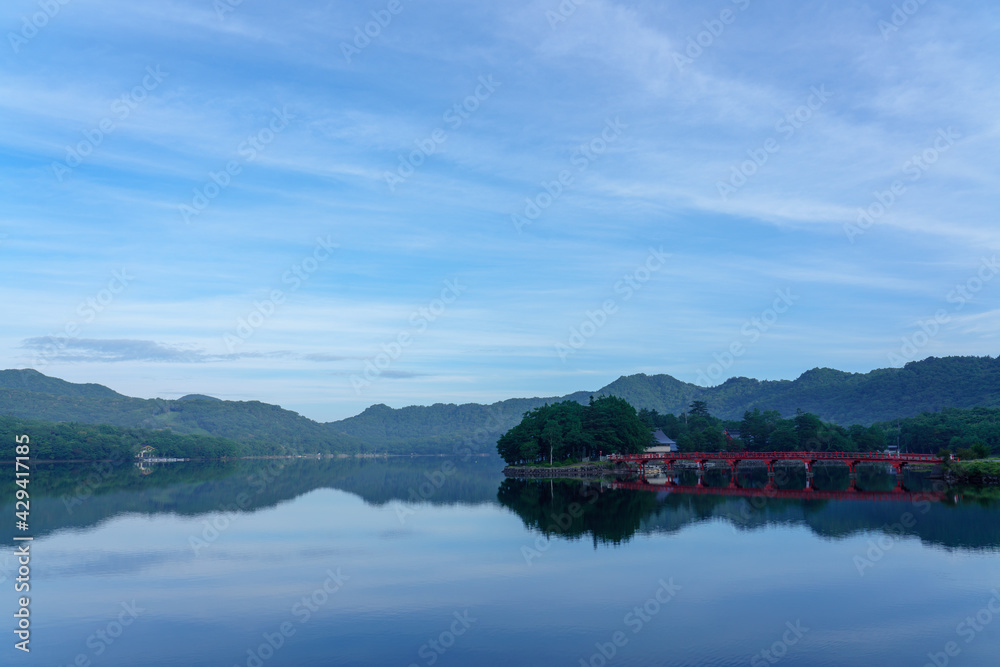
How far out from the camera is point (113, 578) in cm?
3969

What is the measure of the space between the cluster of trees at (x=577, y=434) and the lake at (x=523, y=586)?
56.1 metres

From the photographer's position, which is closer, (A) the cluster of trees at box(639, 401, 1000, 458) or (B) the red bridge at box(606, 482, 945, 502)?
(B) the red bridge at box(606, 482, 945, 502)

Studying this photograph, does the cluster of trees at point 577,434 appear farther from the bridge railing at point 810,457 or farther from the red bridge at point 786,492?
the red bridge at point 786,492

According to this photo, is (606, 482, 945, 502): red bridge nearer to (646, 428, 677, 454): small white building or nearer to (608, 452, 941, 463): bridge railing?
(608, 452, 941, 463): bridge railing

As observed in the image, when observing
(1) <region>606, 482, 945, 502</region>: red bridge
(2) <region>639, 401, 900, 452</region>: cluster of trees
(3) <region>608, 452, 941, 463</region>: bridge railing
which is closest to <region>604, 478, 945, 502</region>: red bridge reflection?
(1) <region>606, 482, 945, 502</region>: red bridge

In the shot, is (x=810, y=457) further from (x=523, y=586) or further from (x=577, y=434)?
(x=523, y=586)

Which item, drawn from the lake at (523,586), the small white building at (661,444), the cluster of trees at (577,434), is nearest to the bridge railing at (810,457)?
the cluster of trees at (577,434)

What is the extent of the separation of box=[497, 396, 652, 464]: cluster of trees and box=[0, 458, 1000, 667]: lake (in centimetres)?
5614

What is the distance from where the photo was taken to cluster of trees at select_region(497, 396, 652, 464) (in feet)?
417

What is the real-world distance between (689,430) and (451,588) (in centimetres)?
15850

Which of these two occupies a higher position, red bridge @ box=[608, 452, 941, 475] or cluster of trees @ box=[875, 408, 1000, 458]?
cluster of trees @ box=[875, 408, 1000, 458]

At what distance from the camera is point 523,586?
3750 centimetres

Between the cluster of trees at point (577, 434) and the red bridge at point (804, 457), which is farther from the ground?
the cluster of trees at point (577, 434)

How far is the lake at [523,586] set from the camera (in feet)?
90.0
